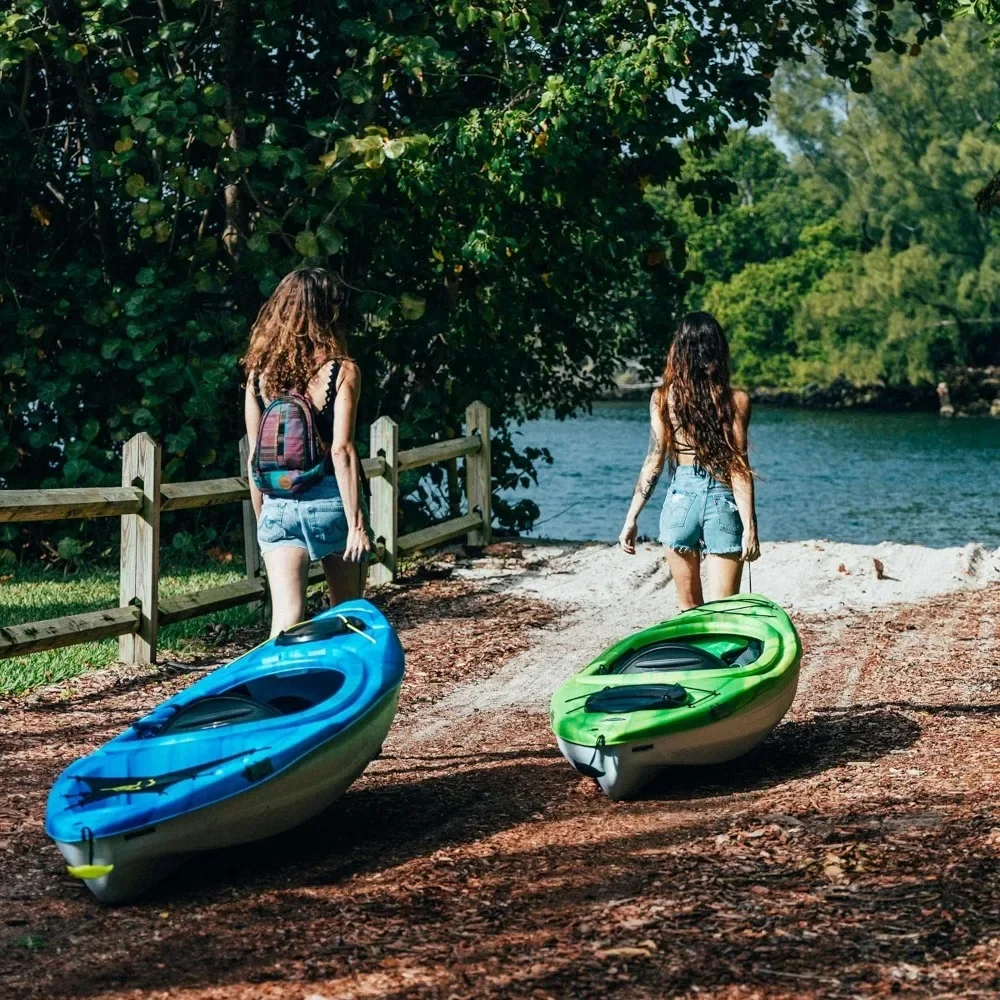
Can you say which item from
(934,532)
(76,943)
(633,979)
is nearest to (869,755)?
(633,979)

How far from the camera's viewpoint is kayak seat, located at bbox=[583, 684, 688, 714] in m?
5.51

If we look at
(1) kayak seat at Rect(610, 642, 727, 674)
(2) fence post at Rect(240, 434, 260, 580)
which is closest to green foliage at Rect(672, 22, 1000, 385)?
(2) fence post at Rect(240, 434, 260, 580)

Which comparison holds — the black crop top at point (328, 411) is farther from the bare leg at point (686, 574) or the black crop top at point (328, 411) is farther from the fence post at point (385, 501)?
the fence post at point (385, 501)

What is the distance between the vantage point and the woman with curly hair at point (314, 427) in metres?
5.58

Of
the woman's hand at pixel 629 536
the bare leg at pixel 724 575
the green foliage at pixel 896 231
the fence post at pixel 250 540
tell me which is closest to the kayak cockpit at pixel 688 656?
the bare leg at pixel 724 575

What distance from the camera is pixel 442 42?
488 inches

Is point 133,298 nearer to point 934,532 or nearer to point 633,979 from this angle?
point 633,979

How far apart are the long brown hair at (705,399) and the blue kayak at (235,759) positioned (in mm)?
1824

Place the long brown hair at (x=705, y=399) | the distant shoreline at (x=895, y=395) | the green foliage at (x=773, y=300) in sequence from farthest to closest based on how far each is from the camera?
the green foliage at (x=773, y=300) → the distant shoreline at (x=895, y=395) → the long brown hair at (x=705, y=399)

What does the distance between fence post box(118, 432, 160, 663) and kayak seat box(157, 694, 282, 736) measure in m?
3.47

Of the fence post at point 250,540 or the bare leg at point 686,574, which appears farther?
the fence post at point 250,540

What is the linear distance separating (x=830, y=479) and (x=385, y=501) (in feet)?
82.9

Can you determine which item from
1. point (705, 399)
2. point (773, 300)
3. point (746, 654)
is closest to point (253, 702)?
point (746, 654)

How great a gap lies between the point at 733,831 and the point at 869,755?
142cm
